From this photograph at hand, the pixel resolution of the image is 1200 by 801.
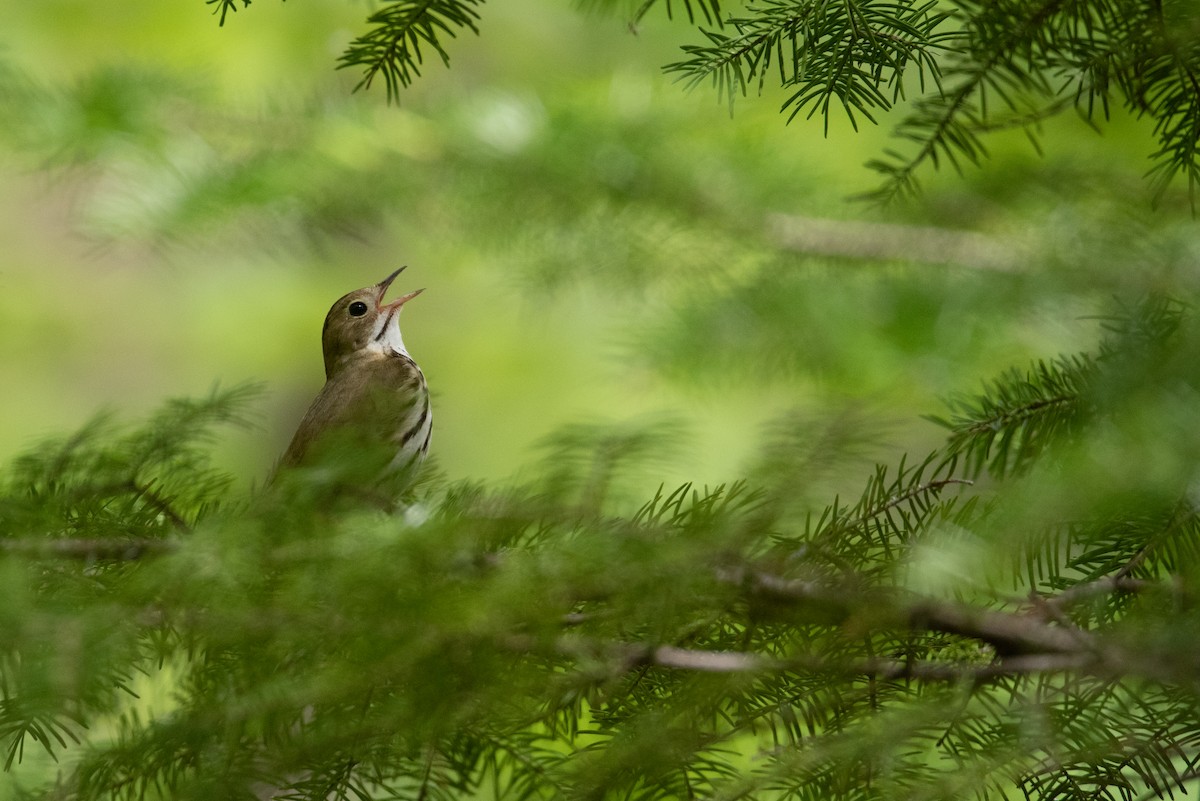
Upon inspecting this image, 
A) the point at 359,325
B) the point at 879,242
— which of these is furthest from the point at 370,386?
the point at 879,242

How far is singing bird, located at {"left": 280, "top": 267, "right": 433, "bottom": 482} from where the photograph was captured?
3012 millimetres

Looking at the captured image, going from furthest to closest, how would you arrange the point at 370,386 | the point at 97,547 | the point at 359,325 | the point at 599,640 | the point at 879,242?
the point at 359,325 → the point at 879,242 → the point at 370,386 → the point at 97,547 → the point at 599,640

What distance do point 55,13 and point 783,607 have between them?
6417 millimetres

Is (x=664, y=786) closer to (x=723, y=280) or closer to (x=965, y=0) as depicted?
(x=965, y=0)

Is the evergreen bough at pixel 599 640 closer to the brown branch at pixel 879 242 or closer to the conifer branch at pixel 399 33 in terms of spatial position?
the conifer branch at pixel 399 33

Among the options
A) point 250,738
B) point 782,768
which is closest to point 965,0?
point 782,768

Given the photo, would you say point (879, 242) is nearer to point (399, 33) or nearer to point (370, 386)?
point (370, 386)

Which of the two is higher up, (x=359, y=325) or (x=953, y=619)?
(x=359, y=325)

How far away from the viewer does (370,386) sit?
3.27 metres

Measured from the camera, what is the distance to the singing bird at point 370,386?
9.88ft

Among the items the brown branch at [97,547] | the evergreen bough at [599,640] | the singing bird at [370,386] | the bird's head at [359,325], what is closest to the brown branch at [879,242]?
the singing bird at [370,386]

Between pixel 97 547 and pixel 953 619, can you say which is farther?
pixel 97 547

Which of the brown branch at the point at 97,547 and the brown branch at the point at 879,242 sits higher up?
the brown branch at the point at 879,242

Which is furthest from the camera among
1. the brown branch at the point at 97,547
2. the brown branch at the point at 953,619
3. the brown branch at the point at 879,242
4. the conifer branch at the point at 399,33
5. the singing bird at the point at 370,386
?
the brown branch at the point at 879,242
